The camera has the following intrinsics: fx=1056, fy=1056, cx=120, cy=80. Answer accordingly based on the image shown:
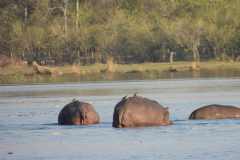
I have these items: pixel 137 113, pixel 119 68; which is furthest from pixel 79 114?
pixel 119 68

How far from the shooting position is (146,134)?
923 inches

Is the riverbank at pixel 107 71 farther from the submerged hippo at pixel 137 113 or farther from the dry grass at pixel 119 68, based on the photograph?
the submerged hippo at pixel 137 113

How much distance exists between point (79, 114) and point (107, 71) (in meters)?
38.1

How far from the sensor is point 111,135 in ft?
77.3

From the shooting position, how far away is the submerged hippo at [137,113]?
81.1 feet

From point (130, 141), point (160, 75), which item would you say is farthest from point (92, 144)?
point (160, 75)

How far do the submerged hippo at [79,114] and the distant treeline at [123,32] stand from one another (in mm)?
45643

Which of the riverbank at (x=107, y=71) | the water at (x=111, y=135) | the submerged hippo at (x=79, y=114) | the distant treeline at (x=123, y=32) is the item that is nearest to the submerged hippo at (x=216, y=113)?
the water at (x=111, y=135)

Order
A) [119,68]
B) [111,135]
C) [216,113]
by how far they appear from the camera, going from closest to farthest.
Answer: [111,135], [216,113], [119,68]

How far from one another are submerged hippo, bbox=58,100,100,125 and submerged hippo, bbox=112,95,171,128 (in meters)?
1.17

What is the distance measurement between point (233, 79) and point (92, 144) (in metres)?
28.4

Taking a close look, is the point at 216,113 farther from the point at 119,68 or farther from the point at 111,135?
the point at 119,68

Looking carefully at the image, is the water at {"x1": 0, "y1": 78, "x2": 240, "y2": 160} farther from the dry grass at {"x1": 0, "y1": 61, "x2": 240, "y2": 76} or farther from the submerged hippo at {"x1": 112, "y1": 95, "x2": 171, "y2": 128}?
the dry grass at {"x1": 0, "y1": 61, "x2": 240, "y2": 76}

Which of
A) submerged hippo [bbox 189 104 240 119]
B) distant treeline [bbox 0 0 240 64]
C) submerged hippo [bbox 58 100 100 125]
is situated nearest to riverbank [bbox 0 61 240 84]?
distant treeline [bbox 0 0 240 64]
